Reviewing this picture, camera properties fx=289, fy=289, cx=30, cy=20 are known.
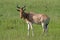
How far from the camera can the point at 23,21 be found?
64.7 feet

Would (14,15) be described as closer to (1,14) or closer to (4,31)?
(1,14)

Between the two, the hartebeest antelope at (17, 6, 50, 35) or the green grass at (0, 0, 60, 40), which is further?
the hartebeest antelope at (17, 6, 50, 35)

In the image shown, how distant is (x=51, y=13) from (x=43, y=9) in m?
1.67

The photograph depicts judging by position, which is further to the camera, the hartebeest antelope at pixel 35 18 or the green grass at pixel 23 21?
the hartebeest antelope at pixel 35 18

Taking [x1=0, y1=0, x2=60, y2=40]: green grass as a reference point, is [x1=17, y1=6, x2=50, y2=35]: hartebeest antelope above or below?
above

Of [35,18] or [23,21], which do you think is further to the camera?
[23,21]

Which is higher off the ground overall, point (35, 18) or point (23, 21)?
point (35, 18)

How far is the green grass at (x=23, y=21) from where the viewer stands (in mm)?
14750

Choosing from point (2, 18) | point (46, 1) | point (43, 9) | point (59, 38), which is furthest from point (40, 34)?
point (46, 1)

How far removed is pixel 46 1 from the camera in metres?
30.0

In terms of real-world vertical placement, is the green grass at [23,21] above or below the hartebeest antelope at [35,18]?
below

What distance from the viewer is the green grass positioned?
14.8m

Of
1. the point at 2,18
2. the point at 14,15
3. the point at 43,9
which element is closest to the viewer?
the point at 2,18

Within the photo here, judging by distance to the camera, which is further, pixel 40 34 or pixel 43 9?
pixel 43 9
